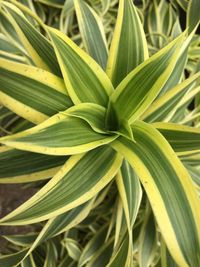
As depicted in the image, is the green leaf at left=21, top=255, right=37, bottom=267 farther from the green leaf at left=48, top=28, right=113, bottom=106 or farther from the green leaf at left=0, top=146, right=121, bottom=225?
the green leaf at left=48, top=28, right=113, bottom=106

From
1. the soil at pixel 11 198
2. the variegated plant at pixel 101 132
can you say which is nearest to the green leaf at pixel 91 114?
the variegated plant at pixel 101 132

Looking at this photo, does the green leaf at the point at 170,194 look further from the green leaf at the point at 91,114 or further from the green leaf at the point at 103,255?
the green leaf at the point at 103,255

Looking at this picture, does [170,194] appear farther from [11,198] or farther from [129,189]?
[11,198]

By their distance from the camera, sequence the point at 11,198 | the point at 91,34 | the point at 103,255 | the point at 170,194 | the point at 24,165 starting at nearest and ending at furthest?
the point at 170,194 < the point at 24,165 < the point at 91,34 < the point at 103,255 < the point at 11,198

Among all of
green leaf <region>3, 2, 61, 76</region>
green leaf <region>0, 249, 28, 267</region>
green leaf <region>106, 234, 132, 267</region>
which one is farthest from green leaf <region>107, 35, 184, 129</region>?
green leaf <region>0, 249, 28, 267</region>

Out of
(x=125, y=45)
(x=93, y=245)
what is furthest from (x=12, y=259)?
(x=125, y=45)

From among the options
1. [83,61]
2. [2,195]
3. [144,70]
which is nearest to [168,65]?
[144,70]
